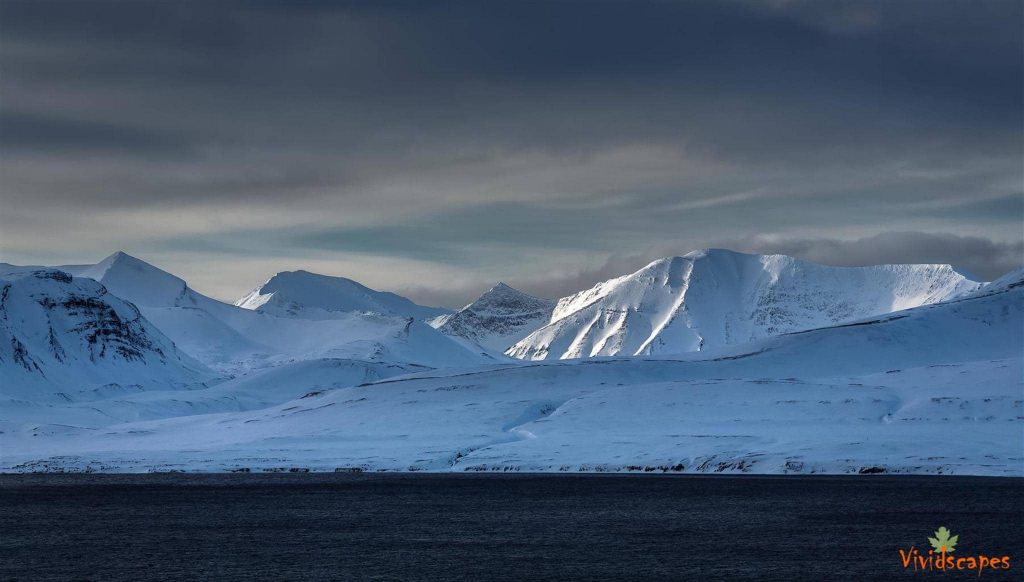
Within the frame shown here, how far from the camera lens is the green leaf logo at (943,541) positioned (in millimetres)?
53406

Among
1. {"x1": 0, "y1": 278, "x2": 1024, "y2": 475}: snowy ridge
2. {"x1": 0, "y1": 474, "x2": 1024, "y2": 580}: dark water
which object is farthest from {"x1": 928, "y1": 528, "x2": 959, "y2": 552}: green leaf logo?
{"x1": 0, "y1": 278, "x2": 1024, "y2": 475}: snowy ridge

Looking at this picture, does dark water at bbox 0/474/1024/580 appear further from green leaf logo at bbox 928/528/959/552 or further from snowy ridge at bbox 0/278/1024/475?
snowy ridge at bbox 0/278/1024/475

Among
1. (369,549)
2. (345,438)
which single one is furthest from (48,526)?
(345,438)

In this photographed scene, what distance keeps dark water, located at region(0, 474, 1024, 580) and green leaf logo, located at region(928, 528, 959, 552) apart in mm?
590

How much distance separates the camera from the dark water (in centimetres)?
4981

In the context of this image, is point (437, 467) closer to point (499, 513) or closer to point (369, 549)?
point (499, 513)

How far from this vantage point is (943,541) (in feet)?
182

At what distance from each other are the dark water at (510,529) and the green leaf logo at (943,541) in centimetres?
59

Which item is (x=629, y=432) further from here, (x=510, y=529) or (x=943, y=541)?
(x=943, y=541)

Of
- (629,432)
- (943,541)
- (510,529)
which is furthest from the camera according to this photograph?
(629,432)

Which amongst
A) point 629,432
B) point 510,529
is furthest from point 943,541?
point 629,432

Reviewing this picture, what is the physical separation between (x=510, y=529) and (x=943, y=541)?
2164 cm

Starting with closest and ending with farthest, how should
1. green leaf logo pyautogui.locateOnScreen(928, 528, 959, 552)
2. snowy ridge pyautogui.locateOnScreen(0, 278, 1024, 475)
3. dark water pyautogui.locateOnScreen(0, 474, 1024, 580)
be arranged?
1. dark water pyautogui.locateOnScreen(0, 474, 1024, 580)
2. green leaf logo pyautogui.locateOnScreen(928, 528, 959, 552)
3. snowy ridge pyautogui.locateOnScreen(0, 278, 1024, 475)

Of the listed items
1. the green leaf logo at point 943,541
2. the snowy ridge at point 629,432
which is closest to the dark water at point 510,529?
the green leaf logo at point 943,541
